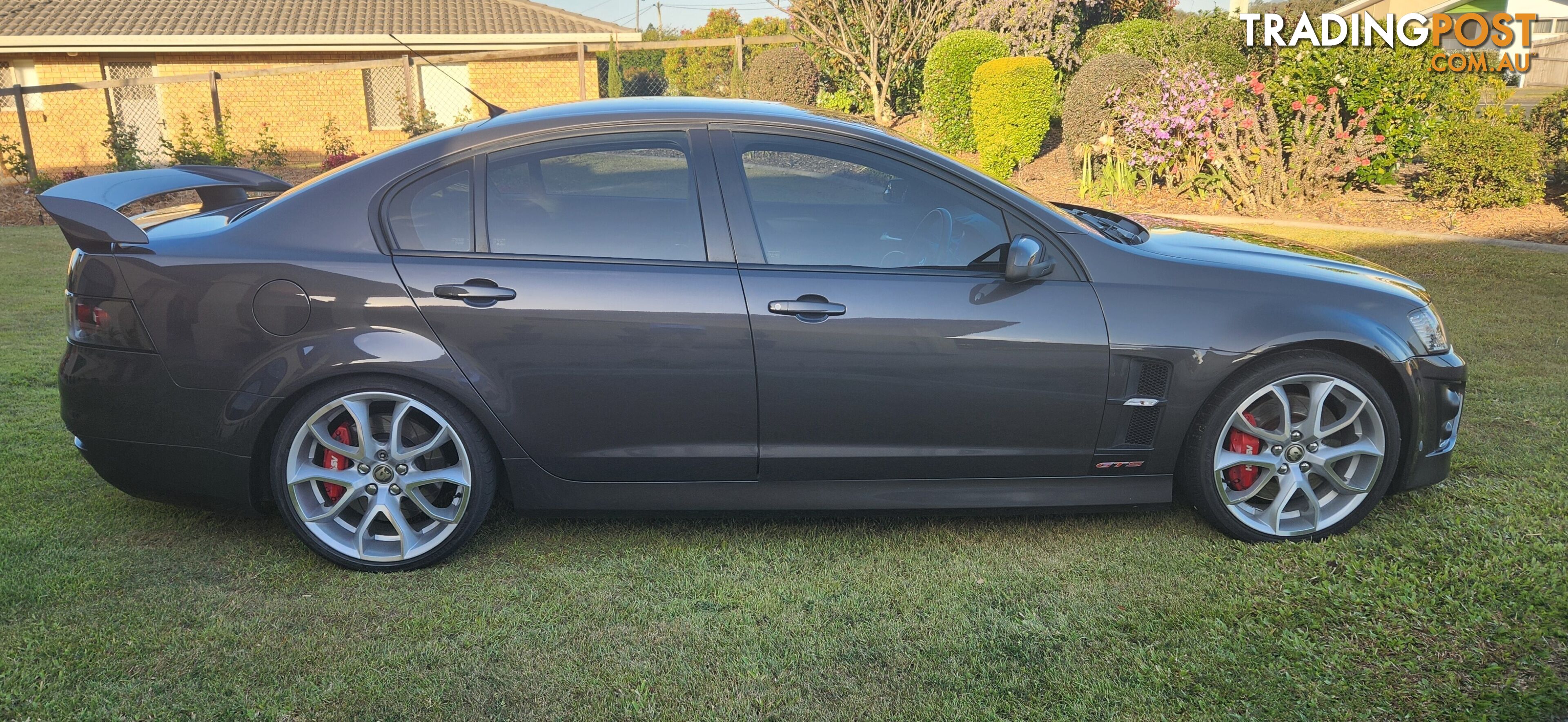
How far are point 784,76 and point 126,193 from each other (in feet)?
53.4

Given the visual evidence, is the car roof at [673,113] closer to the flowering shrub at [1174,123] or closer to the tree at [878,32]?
the flowering shrub at [1174,123]

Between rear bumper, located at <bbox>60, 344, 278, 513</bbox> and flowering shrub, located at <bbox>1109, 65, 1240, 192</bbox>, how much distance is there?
32.6 ft

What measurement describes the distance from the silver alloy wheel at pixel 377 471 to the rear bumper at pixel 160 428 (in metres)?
0.18

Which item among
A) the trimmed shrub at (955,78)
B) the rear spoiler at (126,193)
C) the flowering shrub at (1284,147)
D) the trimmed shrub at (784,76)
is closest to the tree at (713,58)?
the trimmed shrub at (784,76)

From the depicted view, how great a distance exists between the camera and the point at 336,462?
3.33 metres

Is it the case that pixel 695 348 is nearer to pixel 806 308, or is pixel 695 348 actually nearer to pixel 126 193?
pixel 806 308

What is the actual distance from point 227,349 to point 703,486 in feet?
5.06

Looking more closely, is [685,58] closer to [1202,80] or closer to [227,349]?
[1202,80]

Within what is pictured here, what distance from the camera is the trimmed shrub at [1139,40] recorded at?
14414 mm

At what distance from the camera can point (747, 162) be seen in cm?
335

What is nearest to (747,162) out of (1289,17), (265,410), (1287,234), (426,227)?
(426,227)

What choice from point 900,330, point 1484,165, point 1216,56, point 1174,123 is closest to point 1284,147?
point 1174,123

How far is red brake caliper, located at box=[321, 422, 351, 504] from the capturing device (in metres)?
3.32

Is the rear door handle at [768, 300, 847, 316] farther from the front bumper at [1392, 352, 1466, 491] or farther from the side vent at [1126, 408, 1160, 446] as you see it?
the front bumper at [1392, 352, 1466, 491]
